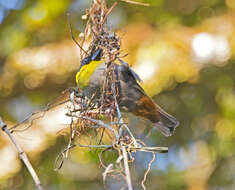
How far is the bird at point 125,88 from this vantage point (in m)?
1.81

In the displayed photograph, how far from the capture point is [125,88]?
2.01m

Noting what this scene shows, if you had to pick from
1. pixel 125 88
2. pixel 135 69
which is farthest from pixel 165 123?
pixel 135 69

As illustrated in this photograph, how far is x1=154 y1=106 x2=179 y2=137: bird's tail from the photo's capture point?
2.09m

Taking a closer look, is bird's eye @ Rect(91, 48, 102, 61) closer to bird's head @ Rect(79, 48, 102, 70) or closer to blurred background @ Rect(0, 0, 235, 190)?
bird's head @ Rect(79, 48, 102, 70)

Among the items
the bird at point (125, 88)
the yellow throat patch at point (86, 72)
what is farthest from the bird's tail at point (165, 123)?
the yellow throat patch at point (86, 72)

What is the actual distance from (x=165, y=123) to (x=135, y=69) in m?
0.93

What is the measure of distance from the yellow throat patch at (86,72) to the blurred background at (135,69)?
1050 mm

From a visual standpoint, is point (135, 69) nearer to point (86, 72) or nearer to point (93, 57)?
point (86, 72)

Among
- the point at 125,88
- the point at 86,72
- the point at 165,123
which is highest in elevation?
the point at 86,72

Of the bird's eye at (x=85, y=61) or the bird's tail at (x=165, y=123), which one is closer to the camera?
the bird's eye at (x=85, y=61)

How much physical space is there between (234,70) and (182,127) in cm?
67

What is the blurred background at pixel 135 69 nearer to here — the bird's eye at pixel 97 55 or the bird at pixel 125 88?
the bird at pixel 125 88

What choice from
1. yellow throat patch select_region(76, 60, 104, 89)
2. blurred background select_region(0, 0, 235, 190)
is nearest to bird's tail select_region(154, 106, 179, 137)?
yellow throat patch select_region(76, 60, 104, 89)

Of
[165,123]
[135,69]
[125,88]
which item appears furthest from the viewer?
[135,69]
